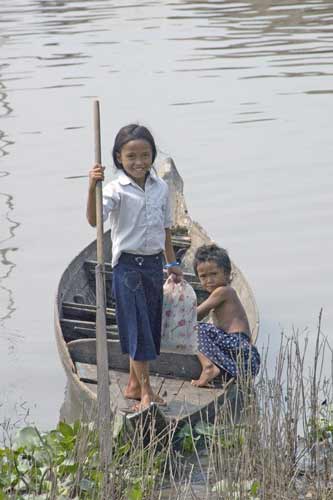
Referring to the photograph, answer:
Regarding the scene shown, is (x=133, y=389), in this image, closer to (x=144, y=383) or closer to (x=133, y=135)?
(x=144, y=383)

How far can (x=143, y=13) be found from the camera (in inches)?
1028

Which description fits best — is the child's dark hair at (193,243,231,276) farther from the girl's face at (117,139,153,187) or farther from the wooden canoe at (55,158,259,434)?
the girl's face at (117,139,153,187)

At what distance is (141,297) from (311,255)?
3734 millimetres

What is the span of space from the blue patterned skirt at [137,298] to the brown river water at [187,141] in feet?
3.51

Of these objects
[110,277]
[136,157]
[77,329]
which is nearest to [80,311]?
[77,329]

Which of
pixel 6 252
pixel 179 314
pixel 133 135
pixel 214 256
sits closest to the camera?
pixel 133 135

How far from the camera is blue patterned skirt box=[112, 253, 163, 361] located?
5844 mm

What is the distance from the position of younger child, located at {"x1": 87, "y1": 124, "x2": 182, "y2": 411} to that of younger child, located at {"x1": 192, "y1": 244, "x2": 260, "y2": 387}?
0.41 metres

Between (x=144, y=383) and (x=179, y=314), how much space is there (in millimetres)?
411

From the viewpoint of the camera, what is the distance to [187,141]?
13367 mm

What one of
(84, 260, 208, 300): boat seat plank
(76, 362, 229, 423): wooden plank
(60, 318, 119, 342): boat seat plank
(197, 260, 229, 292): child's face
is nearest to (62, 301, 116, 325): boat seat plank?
(60, 318, 119, 342): boat seat plank

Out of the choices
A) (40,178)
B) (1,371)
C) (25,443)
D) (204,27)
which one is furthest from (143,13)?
(25,443)

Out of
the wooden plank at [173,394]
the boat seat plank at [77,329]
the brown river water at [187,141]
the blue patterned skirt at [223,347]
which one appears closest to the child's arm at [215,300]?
the blue patterned skirt at [223,347]

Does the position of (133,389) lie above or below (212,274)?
below
